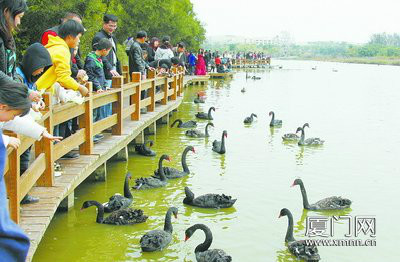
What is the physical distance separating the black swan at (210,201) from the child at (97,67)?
1888mm

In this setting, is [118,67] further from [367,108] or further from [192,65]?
[192,65]

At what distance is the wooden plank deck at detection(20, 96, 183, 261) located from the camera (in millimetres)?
5008

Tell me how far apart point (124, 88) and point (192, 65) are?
914 inches

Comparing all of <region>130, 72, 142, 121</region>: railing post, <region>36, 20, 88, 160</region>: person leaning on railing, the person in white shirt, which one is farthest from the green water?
the person in white shirt

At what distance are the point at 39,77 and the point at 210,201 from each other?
9.60 ft

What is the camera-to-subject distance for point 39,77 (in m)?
6.36

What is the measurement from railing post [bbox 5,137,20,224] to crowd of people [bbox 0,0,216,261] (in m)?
0.35

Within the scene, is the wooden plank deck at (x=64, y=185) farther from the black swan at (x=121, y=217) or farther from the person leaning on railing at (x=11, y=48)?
the person leaning on railing at (x=11, y=48)

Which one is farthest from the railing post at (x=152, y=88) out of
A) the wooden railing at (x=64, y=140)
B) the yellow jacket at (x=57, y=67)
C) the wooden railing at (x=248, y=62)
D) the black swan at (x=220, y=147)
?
the wooden railing at (x=248, y=62)

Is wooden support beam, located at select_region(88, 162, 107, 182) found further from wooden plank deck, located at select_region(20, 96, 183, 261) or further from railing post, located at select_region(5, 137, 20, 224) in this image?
railing post, located at select_region(5, 137, 20, 224)

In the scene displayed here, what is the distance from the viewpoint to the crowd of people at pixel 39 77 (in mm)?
2667

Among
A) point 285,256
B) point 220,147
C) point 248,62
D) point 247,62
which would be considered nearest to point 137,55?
point 220,147

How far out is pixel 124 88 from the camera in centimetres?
956

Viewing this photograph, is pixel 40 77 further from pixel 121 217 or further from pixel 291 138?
pixel 291 138
